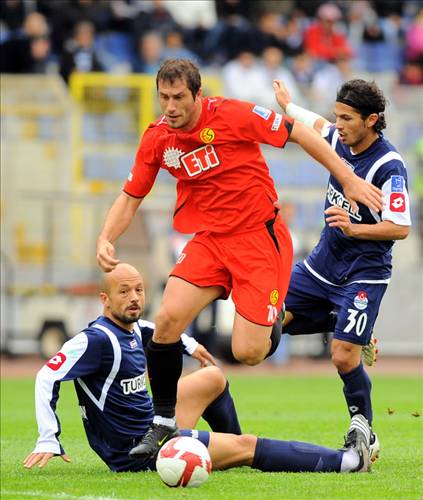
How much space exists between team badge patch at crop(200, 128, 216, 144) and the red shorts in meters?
0.62

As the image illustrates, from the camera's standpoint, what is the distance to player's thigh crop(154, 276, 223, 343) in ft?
27.2

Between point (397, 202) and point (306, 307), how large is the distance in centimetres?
129

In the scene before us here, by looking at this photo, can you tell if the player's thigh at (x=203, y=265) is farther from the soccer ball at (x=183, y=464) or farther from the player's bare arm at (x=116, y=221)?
the soccer ball at (x=183, y=464)

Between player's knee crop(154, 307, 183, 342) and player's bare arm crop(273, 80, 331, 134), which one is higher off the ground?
player's bare arm crop(273, 80, 331, 134)

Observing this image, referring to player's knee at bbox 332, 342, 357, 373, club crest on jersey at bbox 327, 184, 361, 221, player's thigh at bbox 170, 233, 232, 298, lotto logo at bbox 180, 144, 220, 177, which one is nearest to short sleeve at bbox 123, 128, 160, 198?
lotto logo at bbox 180, 144, 220, 177

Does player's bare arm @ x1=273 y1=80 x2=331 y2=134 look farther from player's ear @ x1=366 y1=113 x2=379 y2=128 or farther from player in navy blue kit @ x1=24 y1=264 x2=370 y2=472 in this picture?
player in navy blue kit @ x1=24 y1=264 x2=370 y2=472

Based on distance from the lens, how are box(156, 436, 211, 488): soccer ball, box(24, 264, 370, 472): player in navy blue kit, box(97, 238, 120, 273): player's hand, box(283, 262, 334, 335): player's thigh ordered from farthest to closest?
box(283, 262, 334, 335): player's thigh → box(97, 238, 120, 273): player's hand → box(24, 264, 370, 472): player in navy blue kit → box(156, 436, 211, 488): soccer ball

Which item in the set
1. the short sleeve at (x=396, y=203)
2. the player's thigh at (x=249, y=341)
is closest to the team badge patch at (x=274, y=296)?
the player's thigh at (x=249, y=341)

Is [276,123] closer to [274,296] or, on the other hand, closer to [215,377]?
[274,296]

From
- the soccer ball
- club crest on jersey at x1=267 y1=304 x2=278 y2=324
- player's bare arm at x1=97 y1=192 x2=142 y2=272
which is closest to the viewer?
the soccer ball

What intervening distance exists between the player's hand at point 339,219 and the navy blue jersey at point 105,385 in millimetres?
1483

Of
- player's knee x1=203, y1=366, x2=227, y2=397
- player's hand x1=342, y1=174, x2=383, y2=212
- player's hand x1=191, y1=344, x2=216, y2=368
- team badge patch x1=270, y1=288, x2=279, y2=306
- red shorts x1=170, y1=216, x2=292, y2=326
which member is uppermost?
player's hand x1=342, y1=174, x2=383, y2=212

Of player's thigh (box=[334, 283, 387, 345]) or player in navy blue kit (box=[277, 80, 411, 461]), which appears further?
player's thigh (box=[334, 283, 387, 345])

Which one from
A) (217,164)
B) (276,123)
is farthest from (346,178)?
(217,164)
